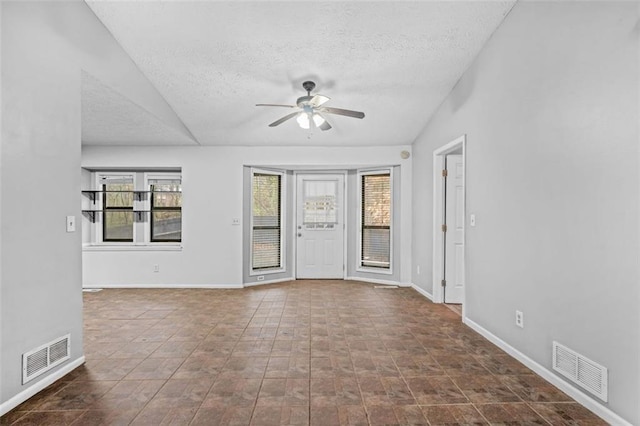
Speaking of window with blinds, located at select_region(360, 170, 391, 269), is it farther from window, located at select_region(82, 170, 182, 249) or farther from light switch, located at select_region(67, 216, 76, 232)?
light switch, located at select_region(67, 216, 76, 232)

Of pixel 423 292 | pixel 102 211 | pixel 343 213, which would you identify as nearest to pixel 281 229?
pixel 343 213

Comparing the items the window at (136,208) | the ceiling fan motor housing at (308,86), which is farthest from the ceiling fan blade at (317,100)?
the window at (136,208)

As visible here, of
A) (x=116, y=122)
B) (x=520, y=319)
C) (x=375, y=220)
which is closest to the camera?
(x=520, y=319)

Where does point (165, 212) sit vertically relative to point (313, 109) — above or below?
below

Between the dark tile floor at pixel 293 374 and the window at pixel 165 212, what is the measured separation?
6.01 feet

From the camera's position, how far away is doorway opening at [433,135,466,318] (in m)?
4.44

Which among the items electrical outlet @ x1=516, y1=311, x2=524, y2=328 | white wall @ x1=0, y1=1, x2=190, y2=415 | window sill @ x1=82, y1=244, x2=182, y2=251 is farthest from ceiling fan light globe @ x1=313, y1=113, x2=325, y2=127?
window sill @ x1=82, y1=244, x2=182, y2=251

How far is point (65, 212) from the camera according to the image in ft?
8.10

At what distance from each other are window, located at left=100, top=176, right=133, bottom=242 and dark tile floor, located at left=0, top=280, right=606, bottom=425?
77.4 inches

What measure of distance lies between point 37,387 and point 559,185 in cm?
373

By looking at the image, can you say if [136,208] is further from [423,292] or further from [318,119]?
[423,292]

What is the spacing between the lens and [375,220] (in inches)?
233

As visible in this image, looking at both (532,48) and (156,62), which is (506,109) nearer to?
Answer: (532,48)

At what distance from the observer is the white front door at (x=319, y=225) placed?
20.1 feet
